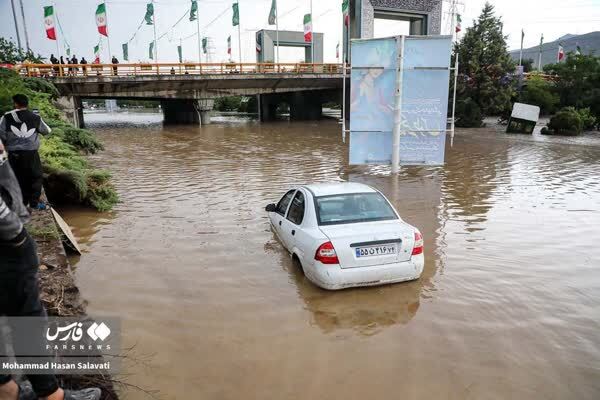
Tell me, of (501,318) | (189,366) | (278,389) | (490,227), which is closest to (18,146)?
(189,366)

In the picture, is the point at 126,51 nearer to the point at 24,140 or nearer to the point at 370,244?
the point at 24,140

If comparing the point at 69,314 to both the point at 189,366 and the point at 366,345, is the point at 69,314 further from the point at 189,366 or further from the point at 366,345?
the point at 366,345

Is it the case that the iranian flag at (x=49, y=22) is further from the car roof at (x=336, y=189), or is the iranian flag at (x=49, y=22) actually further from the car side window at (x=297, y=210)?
the car roof at (x=336, y=189)

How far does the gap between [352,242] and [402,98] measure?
10.6 m

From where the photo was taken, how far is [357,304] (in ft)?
19.0

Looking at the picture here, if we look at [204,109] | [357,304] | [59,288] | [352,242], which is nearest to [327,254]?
[352,242]

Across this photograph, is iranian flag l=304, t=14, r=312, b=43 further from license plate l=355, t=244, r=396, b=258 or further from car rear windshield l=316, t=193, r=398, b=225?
license plate l=355, t=244, r=396, b=258

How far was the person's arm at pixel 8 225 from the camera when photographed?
8.48 feet

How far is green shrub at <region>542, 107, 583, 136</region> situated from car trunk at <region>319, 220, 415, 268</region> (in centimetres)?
2895

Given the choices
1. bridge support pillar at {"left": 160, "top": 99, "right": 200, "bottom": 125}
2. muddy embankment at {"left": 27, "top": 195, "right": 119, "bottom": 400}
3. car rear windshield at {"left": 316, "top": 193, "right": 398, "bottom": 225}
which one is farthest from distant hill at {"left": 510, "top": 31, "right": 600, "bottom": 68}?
muddy embankment at {"left": 27, "top": 195, "right": 119, "bottom": 400}

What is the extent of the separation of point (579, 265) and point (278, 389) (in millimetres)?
5602

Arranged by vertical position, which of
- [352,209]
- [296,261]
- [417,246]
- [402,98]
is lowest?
[296,261]

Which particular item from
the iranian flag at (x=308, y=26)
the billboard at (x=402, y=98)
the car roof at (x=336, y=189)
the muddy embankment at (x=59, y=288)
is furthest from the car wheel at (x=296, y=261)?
the iranian flag at (x=308, y=26)

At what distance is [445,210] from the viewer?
1088cm
